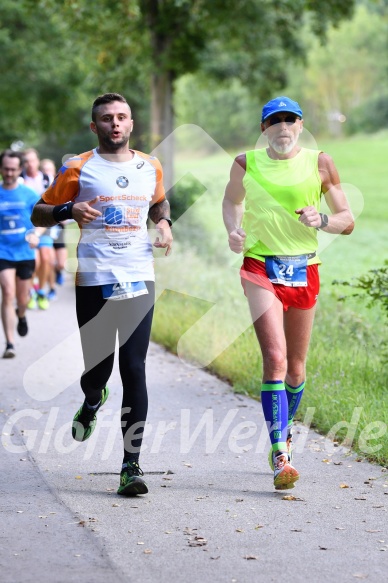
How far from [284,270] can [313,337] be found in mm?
4271

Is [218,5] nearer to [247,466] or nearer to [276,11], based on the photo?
[276,11]

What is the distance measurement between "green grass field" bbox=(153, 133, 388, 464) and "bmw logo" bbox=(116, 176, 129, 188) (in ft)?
6.21

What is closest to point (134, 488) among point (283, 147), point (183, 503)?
point (183, 503)

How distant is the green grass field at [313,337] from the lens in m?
7.60

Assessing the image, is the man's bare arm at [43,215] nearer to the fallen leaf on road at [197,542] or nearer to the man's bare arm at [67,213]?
the man's bare arm at [67,213]

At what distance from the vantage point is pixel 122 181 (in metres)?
5.98

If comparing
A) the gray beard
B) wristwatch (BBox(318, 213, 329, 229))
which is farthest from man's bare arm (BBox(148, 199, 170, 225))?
wristwatch (BBox(318, 213, 329, 229))

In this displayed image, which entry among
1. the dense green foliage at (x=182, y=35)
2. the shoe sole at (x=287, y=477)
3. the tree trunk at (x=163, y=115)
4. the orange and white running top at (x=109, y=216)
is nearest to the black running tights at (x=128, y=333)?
the orange and white running top at (x=109, y=216)

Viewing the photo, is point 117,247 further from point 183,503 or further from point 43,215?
point 183,503

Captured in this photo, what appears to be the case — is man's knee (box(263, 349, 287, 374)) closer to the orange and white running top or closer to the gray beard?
the orange and white running top

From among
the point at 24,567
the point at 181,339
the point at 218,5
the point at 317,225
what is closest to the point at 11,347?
the point at 181,339

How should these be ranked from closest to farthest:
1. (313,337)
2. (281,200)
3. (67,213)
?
(67,213) → (281,200) → (313,337)

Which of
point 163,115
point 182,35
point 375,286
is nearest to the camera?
point 375,286

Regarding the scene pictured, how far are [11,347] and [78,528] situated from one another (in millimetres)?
5781
